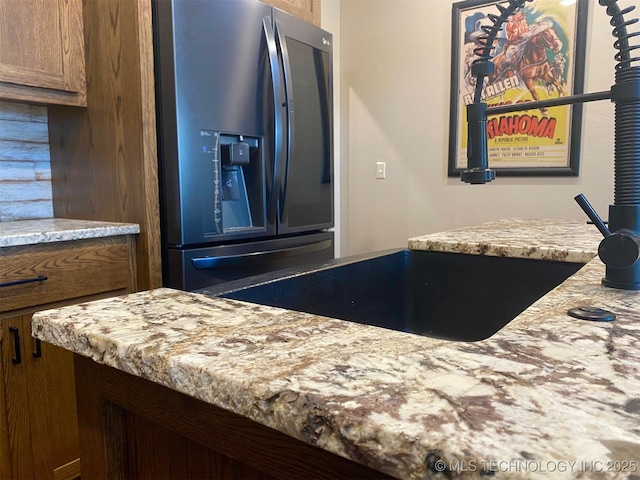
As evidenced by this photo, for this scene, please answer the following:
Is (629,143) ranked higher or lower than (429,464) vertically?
higher

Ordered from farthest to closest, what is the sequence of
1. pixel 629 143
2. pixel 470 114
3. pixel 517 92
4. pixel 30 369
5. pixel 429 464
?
pixel 517 92
pixel 30 369
pixel 470 114
pixel 629 143
pixel 429 464

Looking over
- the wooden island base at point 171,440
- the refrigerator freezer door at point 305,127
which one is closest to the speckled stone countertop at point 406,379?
the wooden island base at point 171,440

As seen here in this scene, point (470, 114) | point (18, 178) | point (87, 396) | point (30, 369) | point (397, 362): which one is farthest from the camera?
point (18, 178)

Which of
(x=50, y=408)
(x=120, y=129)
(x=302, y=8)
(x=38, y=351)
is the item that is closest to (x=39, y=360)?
(x=38, y=351)

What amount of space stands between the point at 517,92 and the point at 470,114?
2.07m

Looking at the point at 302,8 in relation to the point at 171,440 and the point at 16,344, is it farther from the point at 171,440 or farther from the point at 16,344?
the point at 171,440

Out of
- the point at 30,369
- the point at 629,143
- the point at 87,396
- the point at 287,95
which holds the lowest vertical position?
the point at 30,369

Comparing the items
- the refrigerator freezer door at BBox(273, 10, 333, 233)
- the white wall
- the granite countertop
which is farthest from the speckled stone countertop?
the white wall

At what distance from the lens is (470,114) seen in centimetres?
87

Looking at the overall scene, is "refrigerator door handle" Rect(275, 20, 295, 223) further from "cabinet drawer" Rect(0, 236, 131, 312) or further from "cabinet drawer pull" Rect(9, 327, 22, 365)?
"cabinet drawer pull" Rect(9, 327, 22, 365)

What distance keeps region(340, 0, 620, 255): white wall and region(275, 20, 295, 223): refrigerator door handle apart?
1202mm

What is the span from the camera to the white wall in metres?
2.48

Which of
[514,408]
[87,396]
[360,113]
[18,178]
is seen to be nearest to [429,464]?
[514,408]

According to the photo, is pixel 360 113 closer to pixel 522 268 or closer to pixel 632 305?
pixel 522 268
